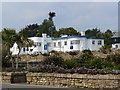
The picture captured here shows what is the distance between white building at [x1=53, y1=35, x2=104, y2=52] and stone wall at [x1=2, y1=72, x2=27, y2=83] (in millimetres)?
38160

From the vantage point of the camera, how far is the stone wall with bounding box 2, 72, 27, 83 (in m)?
15.3

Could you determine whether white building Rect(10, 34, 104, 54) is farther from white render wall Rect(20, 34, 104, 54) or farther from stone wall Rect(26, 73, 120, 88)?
stone wall Rect(26, 73, 120, 88)

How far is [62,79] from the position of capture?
43.2ft

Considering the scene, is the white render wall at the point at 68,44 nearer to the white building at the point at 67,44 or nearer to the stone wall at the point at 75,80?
the white building at the point at 67,44

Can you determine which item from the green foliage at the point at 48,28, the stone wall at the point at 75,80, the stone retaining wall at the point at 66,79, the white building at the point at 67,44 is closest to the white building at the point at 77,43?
the white building at the point at 67,44

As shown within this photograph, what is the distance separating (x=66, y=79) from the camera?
42.8ft

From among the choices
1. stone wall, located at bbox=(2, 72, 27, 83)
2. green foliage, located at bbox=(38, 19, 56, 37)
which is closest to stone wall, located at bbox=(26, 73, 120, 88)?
stone wall, located at bbox=(2, 72, 27, 83)

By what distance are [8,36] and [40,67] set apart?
8509mm

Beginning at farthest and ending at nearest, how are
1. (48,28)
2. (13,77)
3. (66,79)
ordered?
(48,28) → (13,77) → (66,79)

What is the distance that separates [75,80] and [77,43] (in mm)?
40896

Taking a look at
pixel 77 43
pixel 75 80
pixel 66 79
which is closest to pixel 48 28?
pixel 77 43

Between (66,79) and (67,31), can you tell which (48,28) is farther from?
(66,79)

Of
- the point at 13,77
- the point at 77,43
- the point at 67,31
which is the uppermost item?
the point at 67,31

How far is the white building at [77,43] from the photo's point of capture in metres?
53.4
